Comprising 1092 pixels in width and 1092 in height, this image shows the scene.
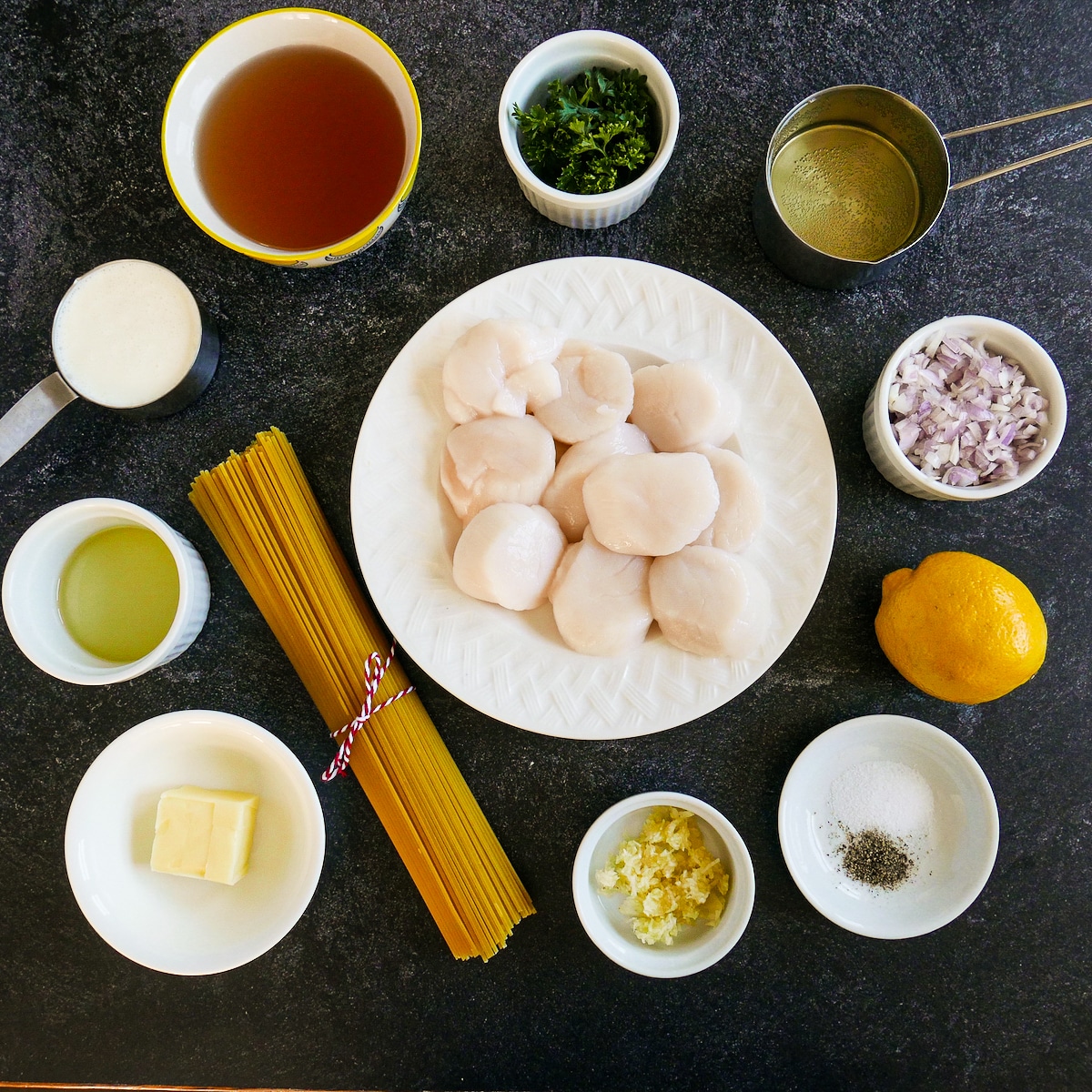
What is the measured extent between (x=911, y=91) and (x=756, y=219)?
352mm

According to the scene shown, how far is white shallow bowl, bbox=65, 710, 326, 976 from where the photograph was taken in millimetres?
1080

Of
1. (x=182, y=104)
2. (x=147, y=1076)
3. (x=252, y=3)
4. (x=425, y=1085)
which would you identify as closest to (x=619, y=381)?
(x=182, y=104)

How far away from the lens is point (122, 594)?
1170 millimetres

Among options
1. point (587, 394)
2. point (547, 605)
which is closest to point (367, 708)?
point (547, 605)

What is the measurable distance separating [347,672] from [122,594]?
14.7 inches

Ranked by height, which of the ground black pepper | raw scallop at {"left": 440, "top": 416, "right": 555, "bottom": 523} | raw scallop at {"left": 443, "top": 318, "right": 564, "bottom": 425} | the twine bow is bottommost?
the ground black pepper

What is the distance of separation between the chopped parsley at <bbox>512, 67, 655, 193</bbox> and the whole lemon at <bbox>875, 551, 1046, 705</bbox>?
0.73 meters

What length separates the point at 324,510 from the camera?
1.23 meters

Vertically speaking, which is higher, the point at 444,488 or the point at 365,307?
the point at 365,307

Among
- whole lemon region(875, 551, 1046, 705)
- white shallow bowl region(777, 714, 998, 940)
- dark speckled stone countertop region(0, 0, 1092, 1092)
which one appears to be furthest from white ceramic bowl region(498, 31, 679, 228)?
white shallow bowl region(777, 714, 998, 940)

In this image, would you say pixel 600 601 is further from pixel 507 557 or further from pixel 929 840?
pixel 929 840

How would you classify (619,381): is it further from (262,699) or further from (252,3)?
(252,3)

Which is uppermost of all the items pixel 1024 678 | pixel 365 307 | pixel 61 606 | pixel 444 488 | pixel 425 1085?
pixel 365 307

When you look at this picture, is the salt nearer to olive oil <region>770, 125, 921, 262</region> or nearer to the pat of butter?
olive oil <region>770, 125, 921, 262</region>
